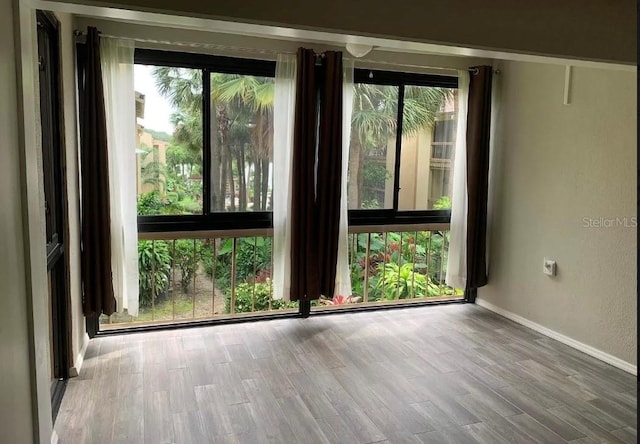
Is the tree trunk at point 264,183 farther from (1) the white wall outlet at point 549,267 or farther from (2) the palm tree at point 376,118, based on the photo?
Answer: (1) the white wall outlet at point 549,267

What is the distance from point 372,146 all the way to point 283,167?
2.93 ft

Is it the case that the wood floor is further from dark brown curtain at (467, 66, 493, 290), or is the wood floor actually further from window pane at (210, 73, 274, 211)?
window pane at (210, 73, 274, 211)

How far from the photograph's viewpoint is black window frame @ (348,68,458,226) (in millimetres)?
4156

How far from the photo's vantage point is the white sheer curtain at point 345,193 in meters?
3.91

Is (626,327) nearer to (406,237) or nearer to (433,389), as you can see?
(433,389)

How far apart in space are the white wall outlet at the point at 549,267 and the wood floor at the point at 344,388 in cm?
51

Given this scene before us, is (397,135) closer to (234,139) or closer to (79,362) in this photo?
(234,139)

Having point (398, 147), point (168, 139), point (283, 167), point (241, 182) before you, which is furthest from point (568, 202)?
point (168, 139)

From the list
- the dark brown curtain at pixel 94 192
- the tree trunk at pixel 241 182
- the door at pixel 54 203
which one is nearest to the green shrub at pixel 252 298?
the tree trunk at pixel 241 182

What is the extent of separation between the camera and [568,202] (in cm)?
371

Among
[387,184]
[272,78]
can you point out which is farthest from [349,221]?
[272,78]

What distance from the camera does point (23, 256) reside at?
5.65 feet

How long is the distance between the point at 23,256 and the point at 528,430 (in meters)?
2.44

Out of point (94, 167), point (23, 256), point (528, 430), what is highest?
point (94, 167)
